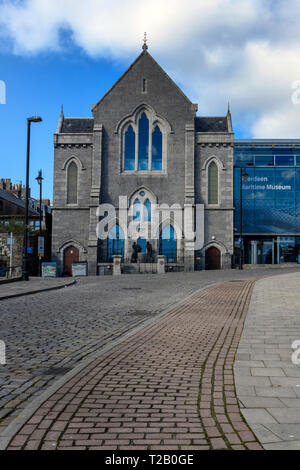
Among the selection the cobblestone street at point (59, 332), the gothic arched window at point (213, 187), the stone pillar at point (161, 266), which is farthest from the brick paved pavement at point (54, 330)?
the gothic arched window at point (213, 187)

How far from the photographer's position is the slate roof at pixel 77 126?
4030 cm

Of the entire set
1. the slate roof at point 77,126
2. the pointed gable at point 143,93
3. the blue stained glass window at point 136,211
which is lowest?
the blue stained glass window at point 136,211

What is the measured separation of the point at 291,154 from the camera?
4478cm

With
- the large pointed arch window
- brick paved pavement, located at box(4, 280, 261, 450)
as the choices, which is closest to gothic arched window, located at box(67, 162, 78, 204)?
the large pointed arch window

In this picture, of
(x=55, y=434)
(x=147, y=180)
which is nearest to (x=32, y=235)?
(x=147, y=180)

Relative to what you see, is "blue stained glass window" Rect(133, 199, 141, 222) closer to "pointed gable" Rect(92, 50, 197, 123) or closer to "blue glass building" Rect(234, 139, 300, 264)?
"pointed gable" Rect(92, 50, 197, 123)

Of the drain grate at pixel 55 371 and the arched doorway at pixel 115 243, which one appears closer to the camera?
the drain grate at pixel 55 371

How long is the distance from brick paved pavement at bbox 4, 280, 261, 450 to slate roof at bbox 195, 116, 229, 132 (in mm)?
34481

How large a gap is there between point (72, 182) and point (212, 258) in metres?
14.4

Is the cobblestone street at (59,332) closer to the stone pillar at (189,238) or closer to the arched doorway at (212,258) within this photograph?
the stone pillar at (189,238)

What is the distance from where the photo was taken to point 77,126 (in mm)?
41000

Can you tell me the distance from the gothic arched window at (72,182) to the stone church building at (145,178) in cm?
9

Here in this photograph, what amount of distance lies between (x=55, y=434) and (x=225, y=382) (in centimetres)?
224
